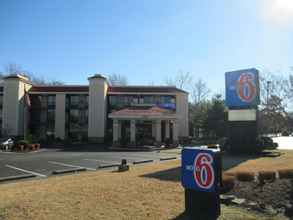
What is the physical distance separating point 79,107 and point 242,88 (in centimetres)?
3431

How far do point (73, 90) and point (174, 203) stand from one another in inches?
1917

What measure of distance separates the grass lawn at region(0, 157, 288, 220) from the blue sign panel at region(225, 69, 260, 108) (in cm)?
1661

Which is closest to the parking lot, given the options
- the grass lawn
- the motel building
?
the grass lawn

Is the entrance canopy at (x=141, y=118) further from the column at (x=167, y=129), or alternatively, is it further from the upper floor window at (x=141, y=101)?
the upper floor window at (x=141, y=101)

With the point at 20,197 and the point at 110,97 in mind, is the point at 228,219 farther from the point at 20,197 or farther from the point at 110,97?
the point at 110,97

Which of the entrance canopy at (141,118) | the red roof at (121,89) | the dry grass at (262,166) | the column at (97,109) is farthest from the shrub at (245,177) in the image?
the red roof at (121,89)

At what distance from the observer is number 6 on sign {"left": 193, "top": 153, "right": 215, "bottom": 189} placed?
21.3 ft

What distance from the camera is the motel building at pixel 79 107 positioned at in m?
Answer: 49.9

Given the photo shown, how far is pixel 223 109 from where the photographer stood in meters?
55.8

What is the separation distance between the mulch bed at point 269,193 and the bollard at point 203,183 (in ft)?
4.46

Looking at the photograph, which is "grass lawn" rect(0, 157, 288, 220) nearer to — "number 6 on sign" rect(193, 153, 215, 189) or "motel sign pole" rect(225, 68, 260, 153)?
"number 6 on sign" rect(193, 153, 215, 189)

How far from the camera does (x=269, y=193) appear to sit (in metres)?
8.07

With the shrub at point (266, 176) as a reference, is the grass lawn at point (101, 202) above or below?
below

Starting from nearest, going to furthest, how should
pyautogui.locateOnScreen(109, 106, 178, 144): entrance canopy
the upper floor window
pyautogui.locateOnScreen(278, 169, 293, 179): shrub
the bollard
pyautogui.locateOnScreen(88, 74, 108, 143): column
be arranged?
the bollard
pyautogui.locateOnScreen(278, 169, 293, 179): shrub
pyautogui.locateOnScreen(109, 106, 178, 144): entrance canopy
pyautogui.locateOnScreen(88, 74, 108, 143): column
the upper floor window
